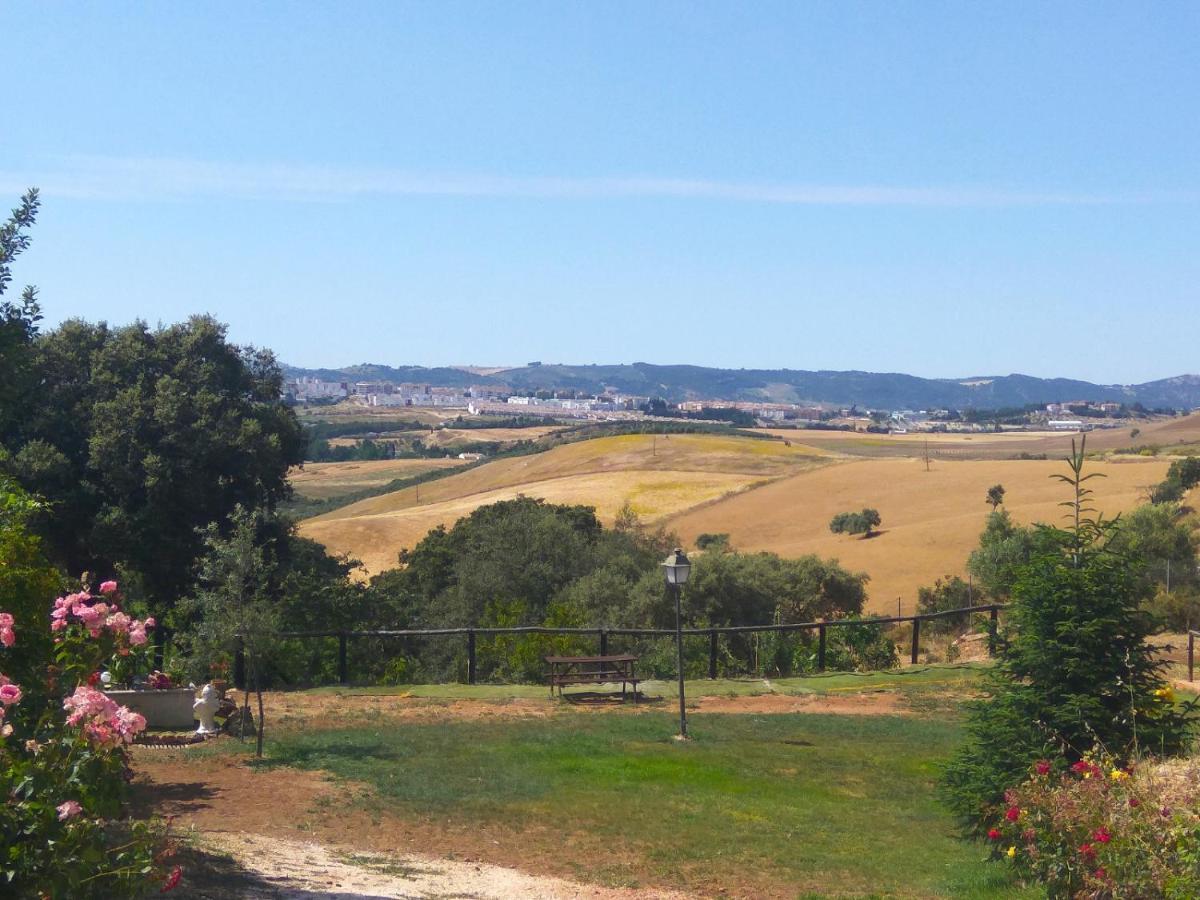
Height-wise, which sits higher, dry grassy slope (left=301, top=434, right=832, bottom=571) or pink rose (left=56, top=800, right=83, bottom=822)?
pink rose (left=56, top=800, right=83, bottom=822)

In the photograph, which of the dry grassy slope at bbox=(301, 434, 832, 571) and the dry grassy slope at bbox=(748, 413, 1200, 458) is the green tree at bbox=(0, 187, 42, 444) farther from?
the dry grassy slope at bbox=(748, 413, 1200, 458)

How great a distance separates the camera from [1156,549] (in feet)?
119

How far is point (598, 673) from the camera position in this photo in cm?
2034

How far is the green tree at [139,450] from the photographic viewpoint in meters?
25.0

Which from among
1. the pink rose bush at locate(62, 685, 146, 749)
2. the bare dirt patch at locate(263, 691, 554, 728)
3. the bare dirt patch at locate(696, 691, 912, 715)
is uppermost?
the pink rose bush at locate(62, 685, 146, 749)

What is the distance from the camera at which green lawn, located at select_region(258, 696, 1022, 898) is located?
34.0ft

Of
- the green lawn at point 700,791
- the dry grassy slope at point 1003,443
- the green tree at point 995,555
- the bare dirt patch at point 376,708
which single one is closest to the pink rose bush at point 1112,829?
the green lawn at point 700,791

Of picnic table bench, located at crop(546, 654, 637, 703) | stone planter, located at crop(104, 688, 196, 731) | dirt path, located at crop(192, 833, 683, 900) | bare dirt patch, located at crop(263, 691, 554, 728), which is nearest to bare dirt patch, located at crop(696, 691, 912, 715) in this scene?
picnic table bench, located at crop(546, 654, 637, 703)

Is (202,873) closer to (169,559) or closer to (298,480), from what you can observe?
(169,559)

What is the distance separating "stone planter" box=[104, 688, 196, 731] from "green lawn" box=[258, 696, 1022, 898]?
4.12ft

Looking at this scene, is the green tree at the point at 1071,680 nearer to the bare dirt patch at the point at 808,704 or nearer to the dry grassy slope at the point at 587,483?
the bare dirt patch at the point at 808,704

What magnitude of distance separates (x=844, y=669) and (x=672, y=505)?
149ft

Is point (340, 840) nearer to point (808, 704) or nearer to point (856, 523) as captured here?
point (808, 704)

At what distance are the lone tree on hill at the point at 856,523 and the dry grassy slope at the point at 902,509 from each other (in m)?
0.66
